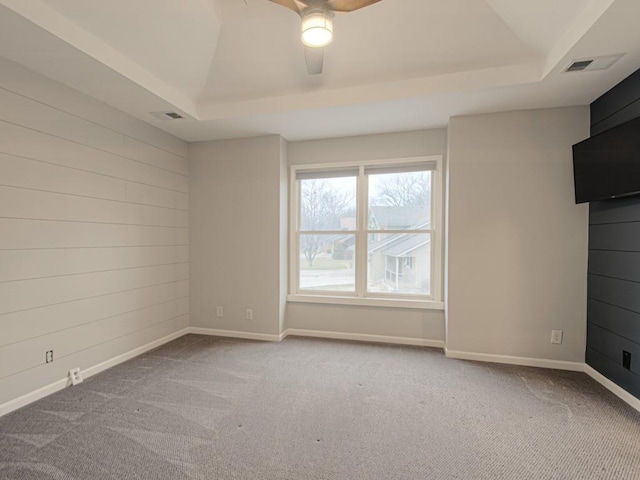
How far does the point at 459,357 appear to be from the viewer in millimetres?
3271

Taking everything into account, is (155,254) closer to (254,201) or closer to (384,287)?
(254,201)

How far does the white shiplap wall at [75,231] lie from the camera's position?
228 cm

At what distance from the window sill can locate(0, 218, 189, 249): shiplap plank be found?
1.75 m

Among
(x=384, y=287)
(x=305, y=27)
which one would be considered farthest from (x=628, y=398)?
(x=305, y=27)

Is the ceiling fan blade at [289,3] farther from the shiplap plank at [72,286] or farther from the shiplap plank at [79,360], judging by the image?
the shiplap plank at [79,360]

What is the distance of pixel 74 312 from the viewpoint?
271cm

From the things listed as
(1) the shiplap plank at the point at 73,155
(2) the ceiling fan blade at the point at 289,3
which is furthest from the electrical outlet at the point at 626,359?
(1) the shiplap plank at the point at 73,155

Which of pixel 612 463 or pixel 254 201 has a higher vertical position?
pixel 254 201

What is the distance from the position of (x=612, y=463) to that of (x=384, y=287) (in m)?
2.34

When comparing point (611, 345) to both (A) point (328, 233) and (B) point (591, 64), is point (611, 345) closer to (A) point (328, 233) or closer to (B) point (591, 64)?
(B) point (591, 64)

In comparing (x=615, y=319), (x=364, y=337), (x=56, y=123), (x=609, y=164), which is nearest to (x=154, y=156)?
(x=56, y=123)

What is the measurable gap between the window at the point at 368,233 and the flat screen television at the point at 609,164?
1.26 metres

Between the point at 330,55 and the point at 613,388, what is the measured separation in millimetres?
3552

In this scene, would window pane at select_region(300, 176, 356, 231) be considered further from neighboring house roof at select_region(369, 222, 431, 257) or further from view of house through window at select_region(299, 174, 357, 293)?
neighboring house roof at select_region(369, 222, 431, 257)
